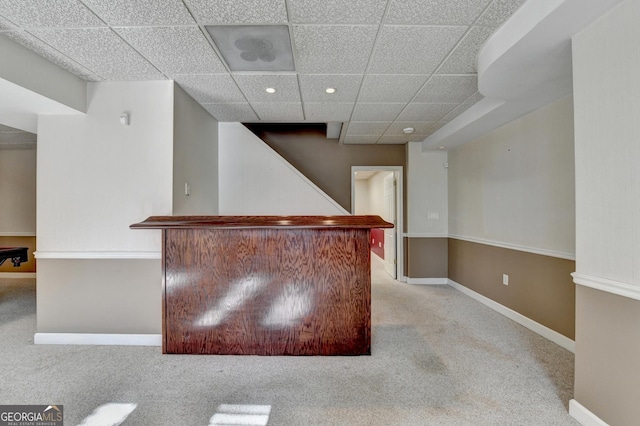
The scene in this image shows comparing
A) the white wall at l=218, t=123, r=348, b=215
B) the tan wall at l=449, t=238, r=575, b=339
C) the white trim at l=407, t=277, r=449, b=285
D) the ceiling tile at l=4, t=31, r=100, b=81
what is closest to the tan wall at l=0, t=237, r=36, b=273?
the white wall at l=218, t=123, r=348, b=215

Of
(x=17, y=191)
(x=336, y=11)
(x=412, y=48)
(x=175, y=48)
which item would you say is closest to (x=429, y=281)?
(x=412, y=48)

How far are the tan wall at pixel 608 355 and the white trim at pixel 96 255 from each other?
3131 mm

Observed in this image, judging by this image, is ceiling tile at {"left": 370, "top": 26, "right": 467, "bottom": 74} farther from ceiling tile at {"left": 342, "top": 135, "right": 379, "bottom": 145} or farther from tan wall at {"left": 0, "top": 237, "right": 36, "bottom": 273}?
tan wall at {"left": 0, "top": 237, "right": 36, "bottom": 273}

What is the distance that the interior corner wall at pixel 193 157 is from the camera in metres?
2.68

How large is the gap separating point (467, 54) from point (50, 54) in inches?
125

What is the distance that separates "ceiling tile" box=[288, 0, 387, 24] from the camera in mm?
1626

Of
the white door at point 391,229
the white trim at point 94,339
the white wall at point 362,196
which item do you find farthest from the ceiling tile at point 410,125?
the white wall at point 362,196

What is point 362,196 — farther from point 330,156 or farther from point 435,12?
point 435,12

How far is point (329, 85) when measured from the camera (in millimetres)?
2680

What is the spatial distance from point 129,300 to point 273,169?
234cm

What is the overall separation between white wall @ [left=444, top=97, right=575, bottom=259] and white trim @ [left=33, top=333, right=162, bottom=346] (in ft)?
12.6

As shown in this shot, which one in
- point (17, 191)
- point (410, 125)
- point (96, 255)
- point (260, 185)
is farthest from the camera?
point (17, 191)

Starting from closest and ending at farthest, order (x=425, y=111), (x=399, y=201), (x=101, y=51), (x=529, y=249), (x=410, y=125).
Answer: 1. (x=101, y=51)
2. (x=529, y=249)
3. (x=425, y=111)
4. (x=410, y=125)
5. (x=399, y=201)

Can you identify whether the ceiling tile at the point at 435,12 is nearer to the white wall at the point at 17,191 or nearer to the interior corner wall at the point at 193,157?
the interior corner wall at the point at 193,157
